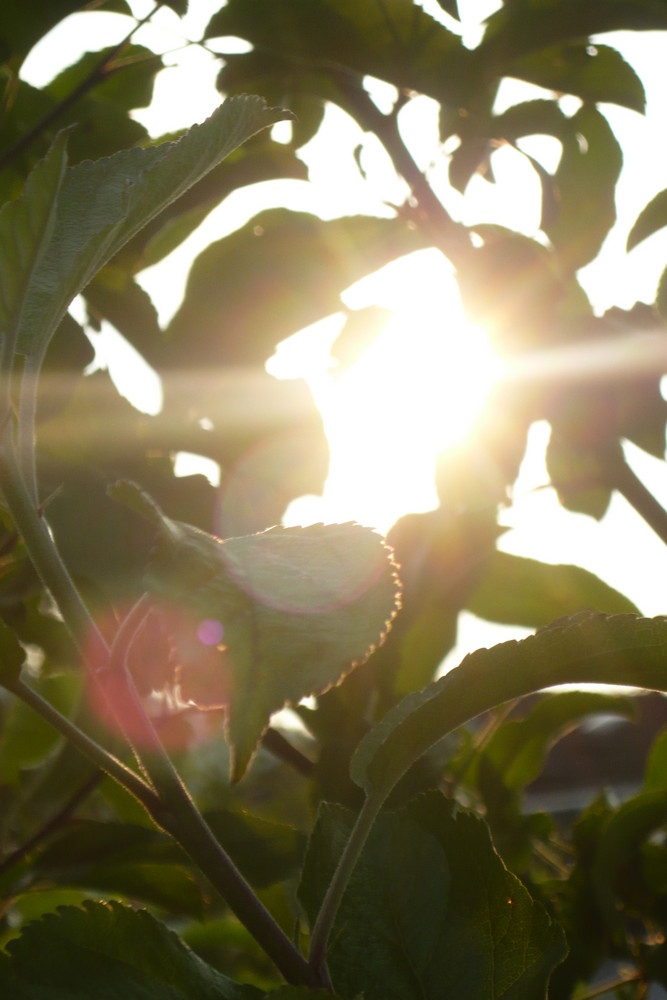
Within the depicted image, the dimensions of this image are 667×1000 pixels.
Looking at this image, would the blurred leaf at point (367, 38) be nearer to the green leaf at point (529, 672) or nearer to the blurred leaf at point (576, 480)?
the blurred leaf at point (576, 480)

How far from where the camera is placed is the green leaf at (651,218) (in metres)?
0.76

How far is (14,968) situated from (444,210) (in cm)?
74

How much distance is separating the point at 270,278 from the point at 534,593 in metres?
0.41

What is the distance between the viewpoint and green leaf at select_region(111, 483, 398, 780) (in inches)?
11.2

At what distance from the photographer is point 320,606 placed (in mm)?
311

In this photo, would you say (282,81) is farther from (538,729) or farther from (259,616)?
(259,616)

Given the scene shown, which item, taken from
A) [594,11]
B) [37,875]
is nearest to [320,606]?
[37,875]

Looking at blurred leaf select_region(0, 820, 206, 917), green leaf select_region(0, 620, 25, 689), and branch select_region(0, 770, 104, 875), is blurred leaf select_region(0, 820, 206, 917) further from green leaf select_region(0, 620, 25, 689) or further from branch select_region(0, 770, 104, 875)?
green leaf select_region(0, 620, 25, 689)

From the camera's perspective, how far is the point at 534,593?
0.91 meters

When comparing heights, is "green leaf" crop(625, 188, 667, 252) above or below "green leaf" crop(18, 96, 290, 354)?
above

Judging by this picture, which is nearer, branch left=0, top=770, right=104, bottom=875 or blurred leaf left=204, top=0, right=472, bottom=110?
branch left=0, top=770, right=104, bottom=875

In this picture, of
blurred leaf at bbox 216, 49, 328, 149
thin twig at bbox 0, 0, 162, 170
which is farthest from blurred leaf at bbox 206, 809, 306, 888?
blurred leaf at bbox 216, 49, 328, 149

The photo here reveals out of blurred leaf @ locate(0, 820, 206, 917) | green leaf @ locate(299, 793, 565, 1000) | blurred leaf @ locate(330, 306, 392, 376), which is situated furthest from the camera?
blurred leaf @ locate(330, 306, 392, 376)

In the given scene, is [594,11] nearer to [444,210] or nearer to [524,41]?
[524,41]
